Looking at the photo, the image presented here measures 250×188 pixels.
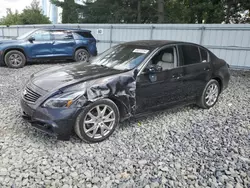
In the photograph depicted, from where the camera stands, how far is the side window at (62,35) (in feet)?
31.6

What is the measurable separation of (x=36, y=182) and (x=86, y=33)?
29.0 feet

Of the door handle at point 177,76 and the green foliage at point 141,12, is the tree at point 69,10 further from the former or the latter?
the door handle at point 177,76

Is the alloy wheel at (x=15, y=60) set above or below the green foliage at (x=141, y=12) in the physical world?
below

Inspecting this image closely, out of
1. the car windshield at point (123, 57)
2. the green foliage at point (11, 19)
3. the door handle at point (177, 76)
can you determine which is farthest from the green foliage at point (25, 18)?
the door handle at point (177, 76)

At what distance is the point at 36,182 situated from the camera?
2.48 meters

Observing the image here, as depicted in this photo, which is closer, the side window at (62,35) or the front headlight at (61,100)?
the front headlight at (61,100)

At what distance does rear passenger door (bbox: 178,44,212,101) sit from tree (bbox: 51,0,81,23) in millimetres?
22201

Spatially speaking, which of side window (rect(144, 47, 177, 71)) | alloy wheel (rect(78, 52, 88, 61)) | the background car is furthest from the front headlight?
alloy wheel (rect(78, 52, 88, 61))

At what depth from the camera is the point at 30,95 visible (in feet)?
10.8

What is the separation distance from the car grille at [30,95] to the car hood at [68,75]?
13 centimetres

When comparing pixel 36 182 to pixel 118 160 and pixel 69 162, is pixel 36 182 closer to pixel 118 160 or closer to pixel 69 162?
pixel 69 162

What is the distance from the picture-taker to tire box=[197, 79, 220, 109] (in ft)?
15.4

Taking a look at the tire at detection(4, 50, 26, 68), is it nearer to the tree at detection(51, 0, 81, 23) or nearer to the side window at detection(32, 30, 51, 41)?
the side window at detection(32, 30, 51, 41)

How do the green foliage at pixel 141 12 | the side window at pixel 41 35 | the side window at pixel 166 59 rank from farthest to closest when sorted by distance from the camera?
the green foliage at pixel 141 12, the side window at pixel 41 35, the side window at pixel 166 59
